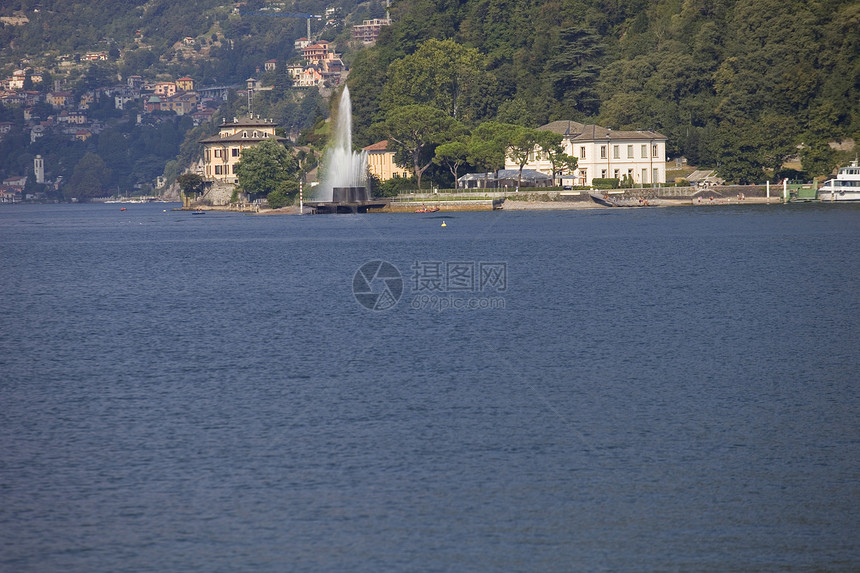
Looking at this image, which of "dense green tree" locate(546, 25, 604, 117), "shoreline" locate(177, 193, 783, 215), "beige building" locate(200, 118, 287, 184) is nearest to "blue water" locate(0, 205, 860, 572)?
"shoreline" locate(177, 193, 783, 215)

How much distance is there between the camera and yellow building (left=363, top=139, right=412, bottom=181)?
5192 inches

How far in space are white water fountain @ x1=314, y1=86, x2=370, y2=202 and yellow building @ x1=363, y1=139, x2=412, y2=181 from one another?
1.69 m

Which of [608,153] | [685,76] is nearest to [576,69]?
[685,76]

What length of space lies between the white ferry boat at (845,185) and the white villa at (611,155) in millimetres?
17214

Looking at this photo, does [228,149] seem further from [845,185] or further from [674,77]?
[845,185]

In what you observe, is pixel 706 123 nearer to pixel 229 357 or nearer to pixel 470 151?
pixel 470 151

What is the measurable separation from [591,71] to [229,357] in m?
108

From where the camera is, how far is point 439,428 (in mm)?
21625

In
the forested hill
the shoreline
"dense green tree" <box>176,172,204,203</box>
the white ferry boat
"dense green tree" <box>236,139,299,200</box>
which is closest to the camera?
the white ferry boat

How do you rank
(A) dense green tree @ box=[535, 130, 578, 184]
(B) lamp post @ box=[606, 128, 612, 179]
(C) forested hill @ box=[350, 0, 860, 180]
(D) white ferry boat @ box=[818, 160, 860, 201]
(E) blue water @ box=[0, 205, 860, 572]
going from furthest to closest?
1. (B) lamp post @ box=[606, 128, 612, 179]
2. (A) dense green tree @ box=[535, 130, 578, 184]
3. (C) forested hill @ box=[350, 0, 860, 180]
4. (D) white ferry boat @ box=[818, 160, 860, 201]
5. (E) blue water @ box=[0, 205, 860, 572]

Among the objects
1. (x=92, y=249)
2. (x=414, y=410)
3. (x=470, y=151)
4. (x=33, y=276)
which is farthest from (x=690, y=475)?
(x=470, y=151)

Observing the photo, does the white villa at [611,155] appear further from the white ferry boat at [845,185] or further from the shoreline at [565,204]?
the white ferry boat at [845,185]

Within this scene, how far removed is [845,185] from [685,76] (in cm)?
2188

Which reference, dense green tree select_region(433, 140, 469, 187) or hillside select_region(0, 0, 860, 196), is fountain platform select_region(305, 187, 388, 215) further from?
hillside select_region(0, 0, 860, 196)
